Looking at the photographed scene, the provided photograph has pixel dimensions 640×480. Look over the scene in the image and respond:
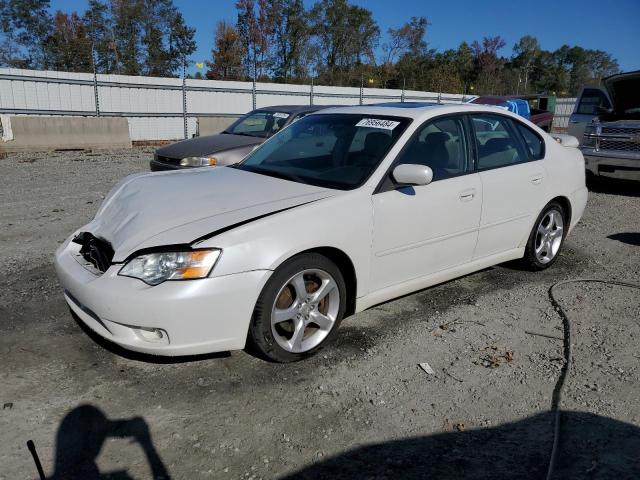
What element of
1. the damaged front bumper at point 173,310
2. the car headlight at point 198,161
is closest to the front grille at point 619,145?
the car headlight at point 198,161

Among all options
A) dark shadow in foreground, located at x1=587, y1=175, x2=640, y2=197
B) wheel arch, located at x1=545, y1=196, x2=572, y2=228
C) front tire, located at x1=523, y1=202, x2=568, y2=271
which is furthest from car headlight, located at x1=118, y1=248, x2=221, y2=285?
dark shadow in foreground, located at x1=587, y1=175, x2=640, y2=197

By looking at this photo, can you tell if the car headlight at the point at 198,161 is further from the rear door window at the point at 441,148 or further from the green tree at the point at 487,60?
the green tree at the point at 487,60

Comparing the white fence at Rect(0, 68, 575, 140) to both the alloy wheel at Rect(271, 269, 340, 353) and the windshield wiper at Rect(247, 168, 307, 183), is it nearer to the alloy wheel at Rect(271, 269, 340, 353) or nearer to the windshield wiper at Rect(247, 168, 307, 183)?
the windshield wiper at Rect(247, 168, 307, 183)

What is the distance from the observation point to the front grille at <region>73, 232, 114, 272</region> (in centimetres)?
316

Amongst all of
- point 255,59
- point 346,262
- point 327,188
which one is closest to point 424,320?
point 346,262

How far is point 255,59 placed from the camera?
45.0 metres

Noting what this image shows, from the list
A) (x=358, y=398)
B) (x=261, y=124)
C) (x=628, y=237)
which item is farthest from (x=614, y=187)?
(x=358, y=398)

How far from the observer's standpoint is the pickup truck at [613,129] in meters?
8.94

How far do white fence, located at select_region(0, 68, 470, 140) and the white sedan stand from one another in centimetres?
1444

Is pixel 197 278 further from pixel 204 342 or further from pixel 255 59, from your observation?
pixel 255 59

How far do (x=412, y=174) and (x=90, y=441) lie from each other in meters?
2.40

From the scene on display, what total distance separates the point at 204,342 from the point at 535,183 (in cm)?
325

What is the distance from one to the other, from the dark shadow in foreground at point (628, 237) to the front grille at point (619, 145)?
9.33 ft

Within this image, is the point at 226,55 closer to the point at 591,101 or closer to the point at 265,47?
the point at 265,47
